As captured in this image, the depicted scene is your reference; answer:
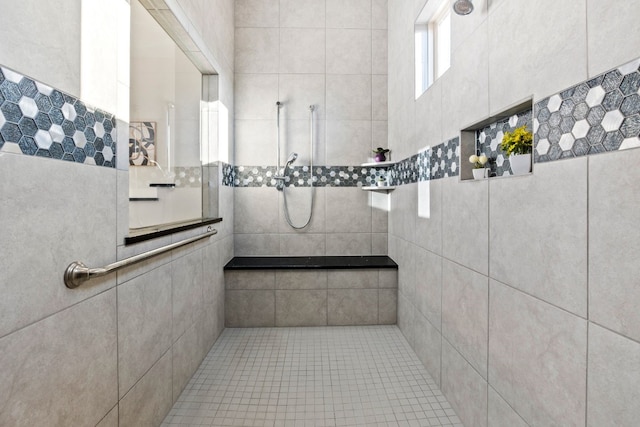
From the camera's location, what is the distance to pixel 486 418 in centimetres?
127

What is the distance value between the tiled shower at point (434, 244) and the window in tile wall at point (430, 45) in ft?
0.27

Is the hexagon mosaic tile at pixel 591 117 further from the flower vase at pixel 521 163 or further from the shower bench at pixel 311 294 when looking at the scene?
the shower bench at pixel 311 294

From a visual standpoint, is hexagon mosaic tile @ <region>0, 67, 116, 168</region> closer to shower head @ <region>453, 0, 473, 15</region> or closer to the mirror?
the mirror

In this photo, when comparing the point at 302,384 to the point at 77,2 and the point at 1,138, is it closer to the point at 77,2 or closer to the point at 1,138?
the point at 1,138

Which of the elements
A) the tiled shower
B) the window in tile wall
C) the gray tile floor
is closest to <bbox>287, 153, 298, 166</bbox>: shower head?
the tiled shower

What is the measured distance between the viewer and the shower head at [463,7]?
1304 mm

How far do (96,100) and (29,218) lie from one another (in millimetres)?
458

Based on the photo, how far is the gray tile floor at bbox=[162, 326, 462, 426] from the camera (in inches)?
60.2

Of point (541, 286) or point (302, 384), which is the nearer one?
point (541, 286)

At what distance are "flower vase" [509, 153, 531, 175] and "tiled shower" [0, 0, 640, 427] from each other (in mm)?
37

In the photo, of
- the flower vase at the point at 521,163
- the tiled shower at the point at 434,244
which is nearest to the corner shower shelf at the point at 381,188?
the tiled shower at the point at 434,244

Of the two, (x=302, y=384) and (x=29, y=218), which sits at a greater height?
(x=29, y=218)

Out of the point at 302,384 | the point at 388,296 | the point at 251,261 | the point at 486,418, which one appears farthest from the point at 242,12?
the point at 486,418

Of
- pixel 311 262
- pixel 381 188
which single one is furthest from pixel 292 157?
pixel 311 262
